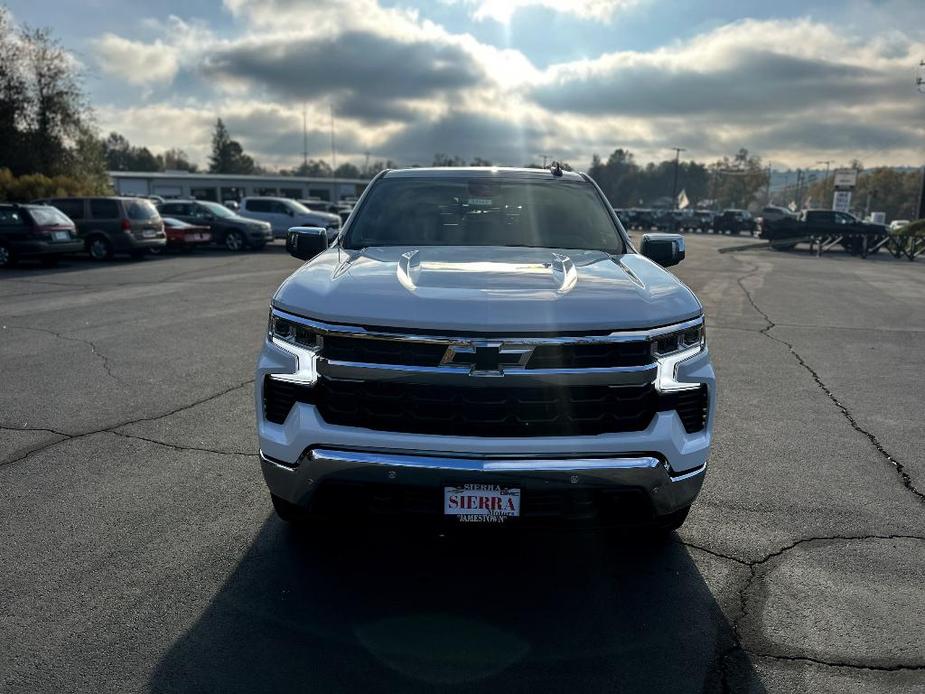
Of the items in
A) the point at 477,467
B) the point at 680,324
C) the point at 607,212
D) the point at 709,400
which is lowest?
the point at 477,467

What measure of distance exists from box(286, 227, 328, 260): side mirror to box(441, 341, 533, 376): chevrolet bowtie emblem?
211 cm

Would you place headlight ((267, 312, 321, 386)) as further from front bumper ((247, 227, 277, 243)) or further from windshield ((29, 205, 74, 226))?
front bumper ((247, 227, 277, 243))

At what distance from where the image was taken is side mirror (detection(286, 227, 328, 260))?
14.9ft

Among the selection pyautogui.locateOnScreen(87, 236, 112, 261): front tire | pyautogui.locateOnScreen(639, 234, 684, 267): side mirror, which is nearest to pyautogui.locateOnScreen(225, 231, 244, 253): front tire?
pyautogui.locateOnScreen(87, 236, 112, 261): front tire

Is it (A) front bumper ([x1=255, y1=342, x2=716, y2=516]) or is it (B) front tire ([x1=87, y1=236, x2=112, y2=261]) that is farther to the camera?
(B) front tire ([x1=87, y1=236, x2=112, y2=261])

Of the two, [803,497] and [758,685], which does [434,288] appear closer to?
[758,685]

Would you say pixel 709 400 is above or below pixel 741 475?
above

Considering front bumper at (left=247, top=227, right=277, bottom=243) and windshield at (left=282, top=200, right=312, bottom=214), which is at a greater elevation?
windshield at (left=282, top=200, right=312, bottom=214)

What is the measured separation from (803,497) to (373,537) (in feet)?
8.70

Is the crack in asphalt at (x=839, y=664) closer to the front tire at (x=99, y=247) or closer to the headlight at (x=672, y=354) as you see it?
the headlight at (x=672, y=354)

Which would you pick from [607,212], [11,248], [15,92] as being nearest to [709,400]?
[607,212]

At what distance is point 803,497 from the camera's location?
4.34 meters

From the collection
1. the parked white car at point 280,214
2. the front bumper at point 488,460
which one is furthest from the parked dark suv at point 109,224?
the front bumper at point 488,460

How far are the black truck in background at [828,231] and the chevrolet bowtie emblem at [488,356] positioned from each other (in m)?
34.2
